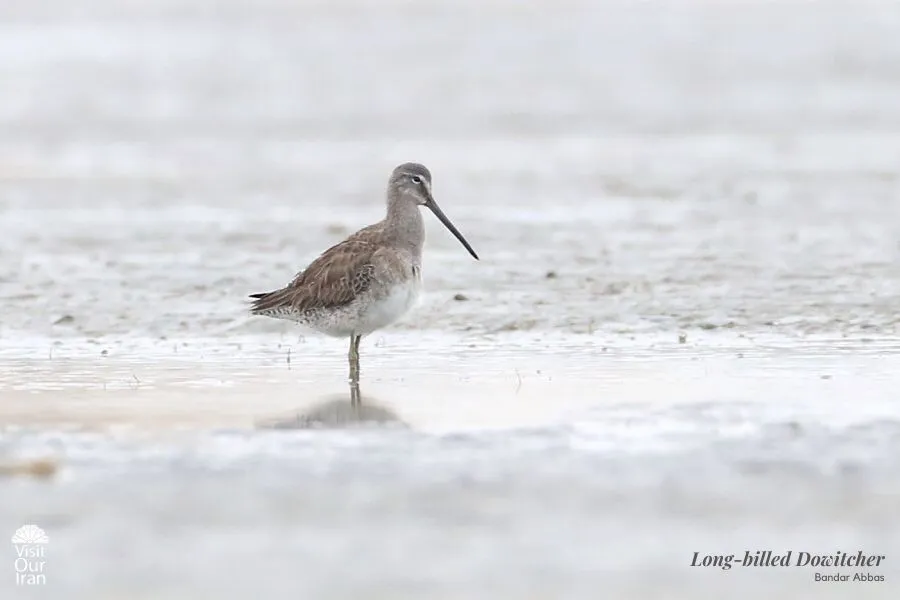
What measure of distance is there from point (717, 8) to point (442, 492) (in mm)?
26817

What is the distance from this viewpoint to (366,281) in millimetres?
8836

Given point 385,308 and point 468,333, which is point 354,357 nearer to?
point 385,308

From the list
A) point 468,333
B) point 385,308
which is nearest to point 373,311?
point 385,308

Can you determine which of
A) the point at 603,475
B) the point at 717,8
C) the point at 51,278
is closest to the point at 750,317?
the point at 603,475

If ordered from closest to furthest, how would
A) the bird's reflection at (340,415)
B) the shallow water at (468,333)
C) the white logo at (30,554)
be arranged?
the white logo at (30,554) → the shallow water at (468,333) → the bird's reflection at (340,415)

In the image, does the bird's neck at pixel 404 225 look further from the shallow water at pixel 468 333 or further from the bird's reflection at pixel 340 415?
the bird's reflection at pixel 340 415

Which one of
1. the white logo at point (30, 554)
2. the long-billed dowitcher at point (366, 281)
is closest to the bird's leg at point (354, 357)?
the long-billed dowitcher at point (366, 281)

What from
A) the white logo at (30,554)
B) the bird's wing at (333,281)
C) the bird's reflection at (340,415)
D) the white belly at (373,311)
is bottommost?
the white logo at (30,554)

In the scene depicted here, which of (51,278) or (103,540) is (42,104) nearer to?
(51,278)

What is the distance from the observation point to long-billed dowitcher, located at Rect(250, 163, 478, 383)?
880 cm

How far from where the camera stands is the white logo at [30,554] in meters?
5.25

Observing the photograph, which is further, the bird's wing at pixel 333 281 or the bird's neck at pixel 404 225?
the bird's neck at pixel 404 225

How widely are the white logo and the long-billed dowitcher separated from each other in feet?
10.1

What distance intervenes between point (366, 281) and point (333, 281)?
0.23 m
